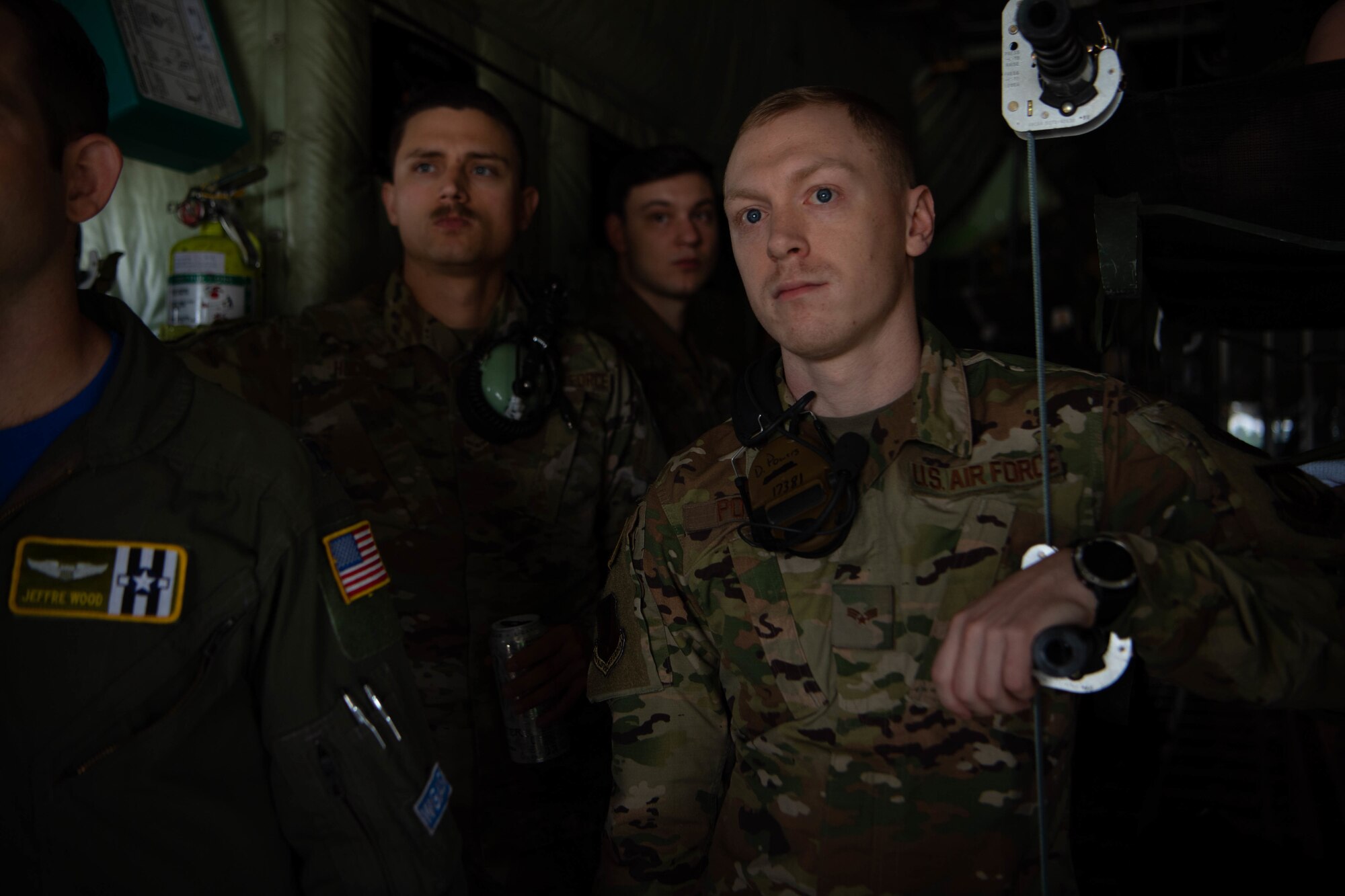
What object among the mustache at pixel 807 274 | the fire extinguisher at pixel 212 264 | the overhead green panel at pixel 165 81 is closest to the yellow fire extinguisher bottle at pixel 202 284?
the fire extinguisher at pixel 212 264

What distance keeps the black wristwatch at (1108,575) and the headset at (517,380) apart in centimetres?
147

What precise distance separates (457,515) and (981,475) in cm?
128

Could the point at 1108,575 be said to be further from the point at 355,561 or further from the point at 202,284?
the point at 202,284

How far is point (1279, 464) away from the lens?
4.33 ft

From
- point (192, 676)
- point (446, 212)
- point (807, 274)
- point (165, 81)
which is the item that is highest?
point (165, 81)

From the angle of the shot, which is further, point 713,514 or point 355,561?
point 713,514

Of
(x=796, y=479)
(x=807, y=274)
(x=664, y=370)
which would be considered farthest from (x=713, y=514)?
(x=664, y=370)

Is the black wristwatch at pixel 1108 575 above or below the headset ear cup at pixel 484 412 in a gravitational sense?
below

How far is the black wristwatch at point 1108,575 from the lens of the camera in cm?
112

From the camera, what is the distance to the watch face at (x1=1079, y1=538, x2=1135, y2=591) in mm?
1118

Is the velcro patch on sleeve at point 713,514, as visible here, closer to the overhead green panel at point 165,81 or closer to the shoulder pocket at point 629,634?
the shoulder pocket at point 629,634

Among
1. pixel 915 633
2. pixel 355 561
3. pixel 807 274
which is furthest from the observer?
pixel 807 274

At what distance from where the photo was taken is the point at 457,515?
227cm

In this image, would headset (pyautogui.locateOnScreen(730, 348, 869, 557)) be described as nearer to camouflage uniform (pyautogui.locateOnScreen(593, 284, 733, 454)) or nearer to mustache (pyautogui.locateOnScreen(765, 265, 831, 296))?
mustache (pyautogui.locateOnScreen(765, 265, 831, 296))
